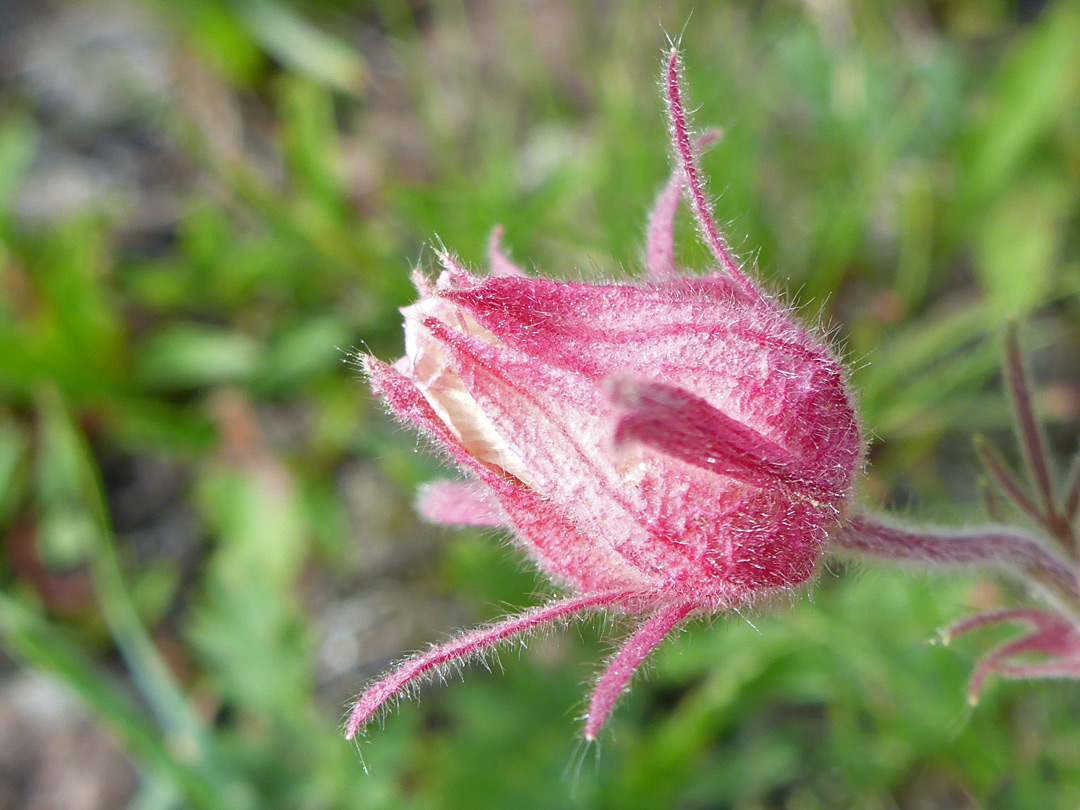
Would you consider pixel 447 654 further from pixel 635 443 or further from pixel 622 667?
pixel 635 443

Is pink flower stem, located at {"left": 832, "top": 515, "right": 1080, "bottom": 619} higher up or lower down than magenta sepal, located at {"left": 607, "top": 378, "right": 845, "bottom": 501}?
lower down

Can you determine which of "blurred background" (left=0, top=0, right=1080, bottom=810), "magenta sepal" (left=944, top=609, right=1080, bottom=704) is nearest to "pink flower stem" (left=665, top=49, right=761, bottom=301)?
"magenta sepal" (left=944, top=609, right=1080, bottom=704)

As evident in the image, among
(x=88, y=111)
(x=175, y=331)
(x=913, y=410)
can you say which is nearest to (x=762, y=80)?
(x=913, y=410)

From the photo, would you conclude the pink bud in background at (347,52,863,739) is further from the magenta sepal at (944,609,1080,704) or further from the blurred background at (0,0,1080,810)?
the blurred background at (0,0,1080,810)

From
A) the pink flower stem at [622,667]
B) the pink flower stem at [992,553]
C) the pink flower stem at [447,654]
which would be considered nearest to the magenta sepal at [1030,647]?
the pink flower stem at [992,553]

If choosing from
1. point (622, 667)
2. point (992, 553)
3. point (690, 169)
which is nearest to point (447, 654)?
point (622, 667)

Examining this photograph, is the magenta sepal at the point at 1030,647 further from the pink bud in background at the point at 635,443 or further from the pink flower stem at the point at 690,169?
the pink flower stem at the point at 690,169
